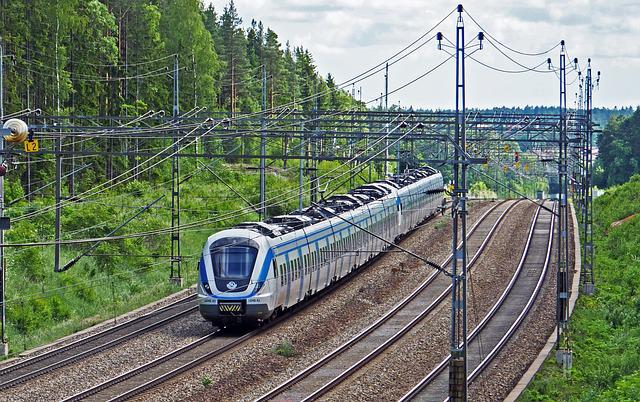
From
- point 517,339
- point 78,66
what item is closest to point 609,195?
point 78,66

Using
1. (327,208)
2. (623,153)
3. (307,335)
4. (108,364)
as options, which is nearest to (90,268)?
(327,208)

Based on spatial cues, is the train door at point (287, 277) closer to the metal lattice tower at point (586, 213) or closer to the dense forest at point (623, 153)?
the metal lattice tower at point (586, 213)

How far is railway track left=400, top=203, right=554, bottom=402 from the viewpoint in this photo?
26797 millimetres

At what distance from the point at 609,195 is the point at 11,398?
68444 mm

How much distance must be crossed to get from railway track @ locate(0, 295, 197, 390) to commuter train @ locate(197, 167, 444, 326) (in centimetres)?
269

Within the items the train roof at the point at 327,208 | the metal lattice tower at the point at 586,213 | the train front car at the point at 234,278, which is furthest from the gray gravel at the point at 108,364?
the metal lattice tower at the point at 586,213

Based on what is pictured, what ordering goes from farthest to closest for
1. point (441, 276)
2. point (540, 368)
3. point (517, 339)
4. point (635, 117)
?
point (635, 117) < point (441, 276) < point (517, 339) < point (540, 368)

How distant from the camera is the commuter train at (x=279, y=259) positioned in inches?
1246

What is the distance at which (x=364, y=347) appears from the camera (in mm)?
31172

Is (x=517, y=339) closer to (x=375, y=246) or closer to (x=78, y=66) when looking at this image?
(x=375, y=246)

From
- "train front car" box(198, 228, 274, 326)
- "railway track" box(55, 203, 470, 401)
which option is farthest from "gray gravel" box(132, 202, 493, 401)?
"train front car" box(198, 228, 274, 326)

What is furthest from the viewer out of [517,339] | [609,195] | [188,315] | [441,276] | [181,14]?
[609,195]

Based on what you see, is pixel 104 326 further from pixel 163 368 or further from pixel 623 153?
pixel 623 153

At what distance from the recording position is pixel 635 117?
431 ft
